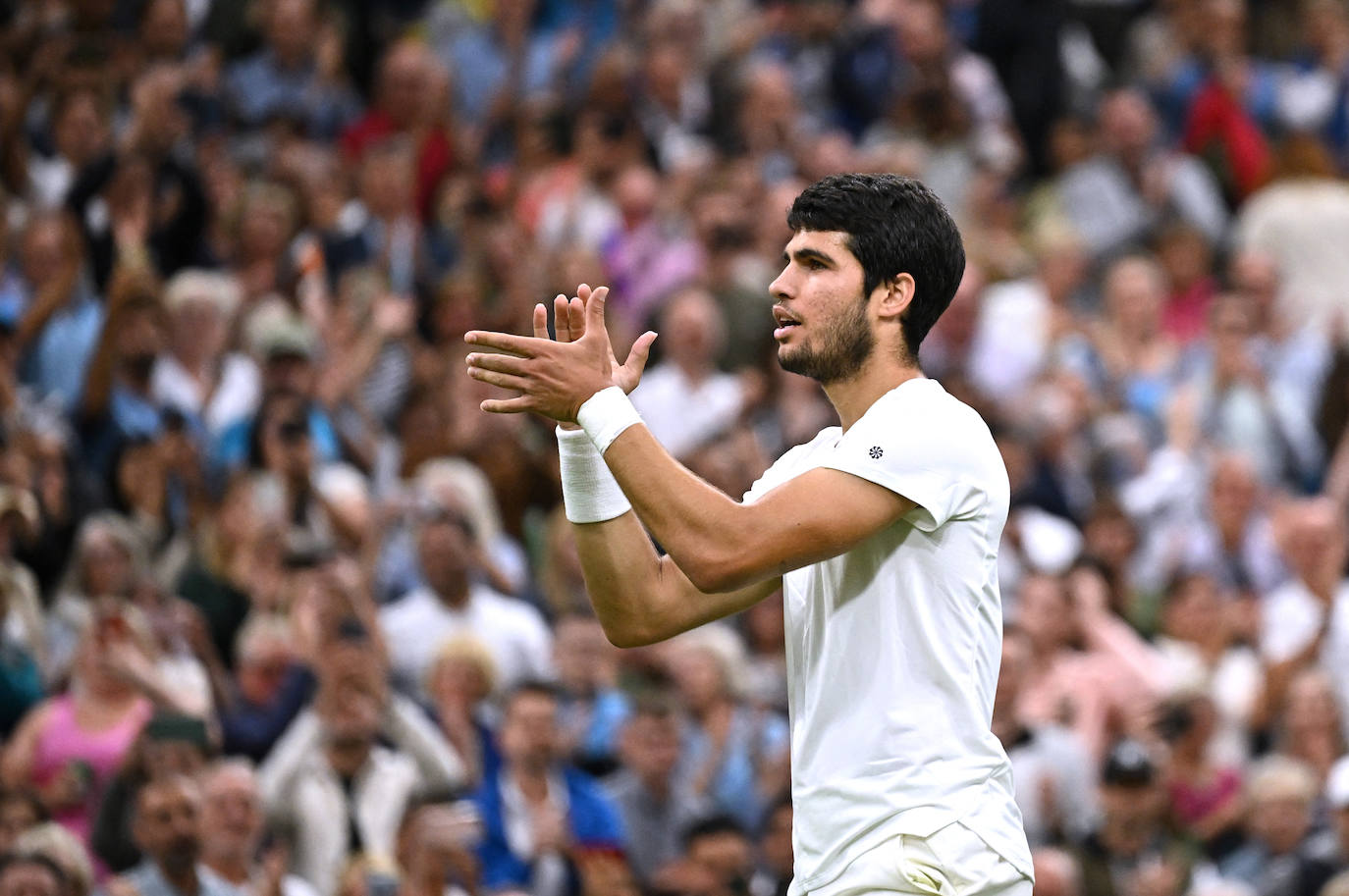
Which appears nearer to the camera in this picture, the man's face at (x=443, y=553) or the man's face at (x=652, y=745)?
the man's face at (x=652, y=745)

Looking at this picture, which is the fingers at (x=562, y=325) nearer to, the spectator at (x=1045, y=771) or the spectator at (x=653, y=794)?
the spectator at (x=653, y=794)

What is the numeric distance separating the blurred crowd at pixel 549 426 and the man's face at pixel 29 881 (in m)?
0.01

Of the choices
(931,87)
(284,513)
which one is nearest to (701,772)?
(284,513)

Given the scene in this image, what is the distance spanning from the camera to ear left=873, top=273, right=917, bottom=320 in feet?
12.7

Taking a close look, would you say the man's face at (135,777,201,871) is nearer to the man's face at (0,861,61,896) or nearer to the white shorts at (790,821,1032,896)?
the man's face at (0,861,61,896)

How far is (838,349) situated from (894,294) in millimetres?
147

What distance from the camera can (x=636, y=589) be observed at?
4.06 metres

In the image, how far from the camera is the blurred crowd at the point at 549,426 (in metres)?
7.30

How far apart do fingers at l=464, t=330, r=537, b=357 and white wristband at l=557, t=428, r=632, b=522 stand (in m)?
0.28

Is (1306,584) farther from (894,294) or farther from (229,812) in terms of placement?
(894,294)

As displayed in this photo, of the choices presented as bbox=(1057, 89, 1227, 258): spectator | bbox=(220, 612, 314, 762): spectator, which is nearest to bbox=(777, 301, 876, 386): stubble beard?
bbox=(220, 612, 314, 762): spectator

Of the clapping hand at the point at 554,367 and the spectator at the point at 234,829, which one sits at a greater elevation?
the clapping hand at the point at 554,367

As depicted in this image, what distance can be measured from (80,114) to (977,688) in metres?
6.48

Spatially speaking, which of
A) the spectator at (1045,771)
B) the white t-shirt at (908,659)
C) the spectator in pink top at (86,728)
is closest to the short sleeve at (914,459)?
the white t-shirt at (908,659)
